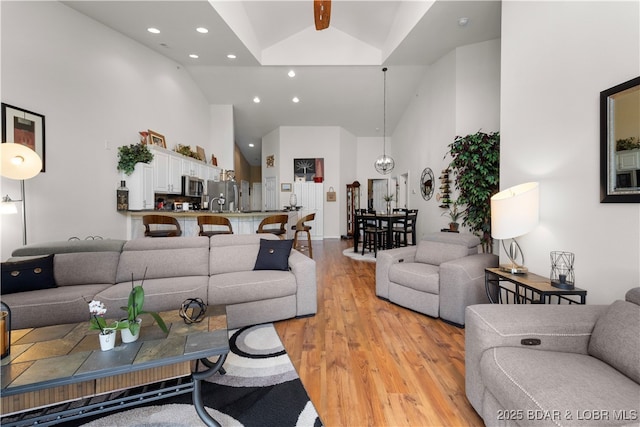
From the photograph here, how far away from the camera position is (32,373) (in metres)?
1.22

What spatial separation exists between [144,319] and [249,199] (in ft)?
37.0

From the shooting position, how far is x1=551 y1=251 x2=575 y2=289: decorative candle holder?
1904 mm

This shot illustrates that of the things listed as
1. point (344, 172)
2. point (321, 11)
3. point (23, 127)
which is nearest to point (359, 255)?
point (344, 172)

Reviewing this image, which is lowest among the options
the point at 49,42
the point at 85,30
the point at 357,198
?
the point at 357,198

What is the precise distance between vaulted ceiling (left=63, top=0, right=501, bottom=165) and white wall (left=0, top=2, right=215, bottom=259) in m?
0.42

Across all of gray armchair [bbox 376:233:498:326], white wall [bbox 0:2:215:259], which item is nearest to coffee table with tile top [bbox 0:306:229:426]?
gray armchair [bbox 376:233:498:326]

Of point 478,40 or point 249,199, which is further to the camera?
point 249,199

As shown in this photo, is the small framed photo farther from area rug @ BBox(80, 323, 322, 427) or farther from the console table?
the console table

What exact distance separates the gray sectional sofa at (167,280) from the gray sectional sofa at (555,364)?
68.4 inches

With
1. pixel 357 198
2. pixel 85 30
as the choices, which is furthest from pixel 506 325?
pixel 357 198

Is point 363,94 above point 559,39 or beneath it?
above

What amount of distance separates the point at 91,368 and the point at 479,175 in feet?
16.5

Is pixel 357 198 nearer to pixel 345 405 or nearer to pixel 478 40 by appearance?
pixel 478 40

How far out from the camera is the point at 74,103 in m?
3.68
